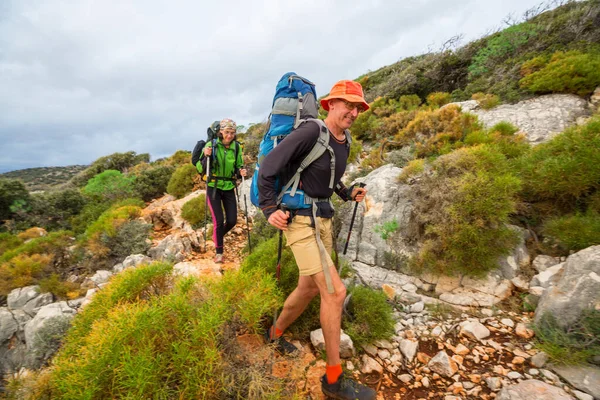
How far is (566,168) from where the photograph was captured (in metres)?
3.72

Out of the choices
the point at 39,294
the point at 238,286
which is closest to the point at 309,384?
the point at 238,286

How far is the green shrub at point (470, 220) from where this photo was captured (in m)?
3.64

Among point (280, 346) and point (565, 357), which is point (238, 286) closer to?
point (280, 346)

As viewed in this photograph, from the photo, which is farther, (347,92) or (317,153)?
(347,92)

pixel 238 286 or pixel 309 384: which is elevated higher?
pixel 238 286

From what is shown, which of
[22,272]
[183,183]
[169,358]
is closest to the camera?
[169,358]

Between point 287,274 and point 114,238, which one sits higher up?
point 114,238

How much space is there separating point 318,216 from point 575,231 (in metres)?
3.66

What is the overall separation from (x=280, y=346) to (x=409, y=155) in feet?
17.8

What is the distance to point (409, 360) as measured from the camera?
2885 mm

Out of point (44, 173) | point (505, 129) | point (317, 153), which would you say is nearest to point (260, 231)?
point (317, 153)

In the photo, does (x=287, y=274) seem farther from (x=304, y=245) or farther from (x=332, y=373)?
(x=332, y=373)

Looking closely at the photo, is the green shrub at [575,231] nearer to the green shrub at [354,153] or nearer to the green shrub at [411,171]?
the green shrub at [411,171]

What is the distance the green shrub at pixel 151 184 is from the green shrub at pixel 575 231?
13519 mm
